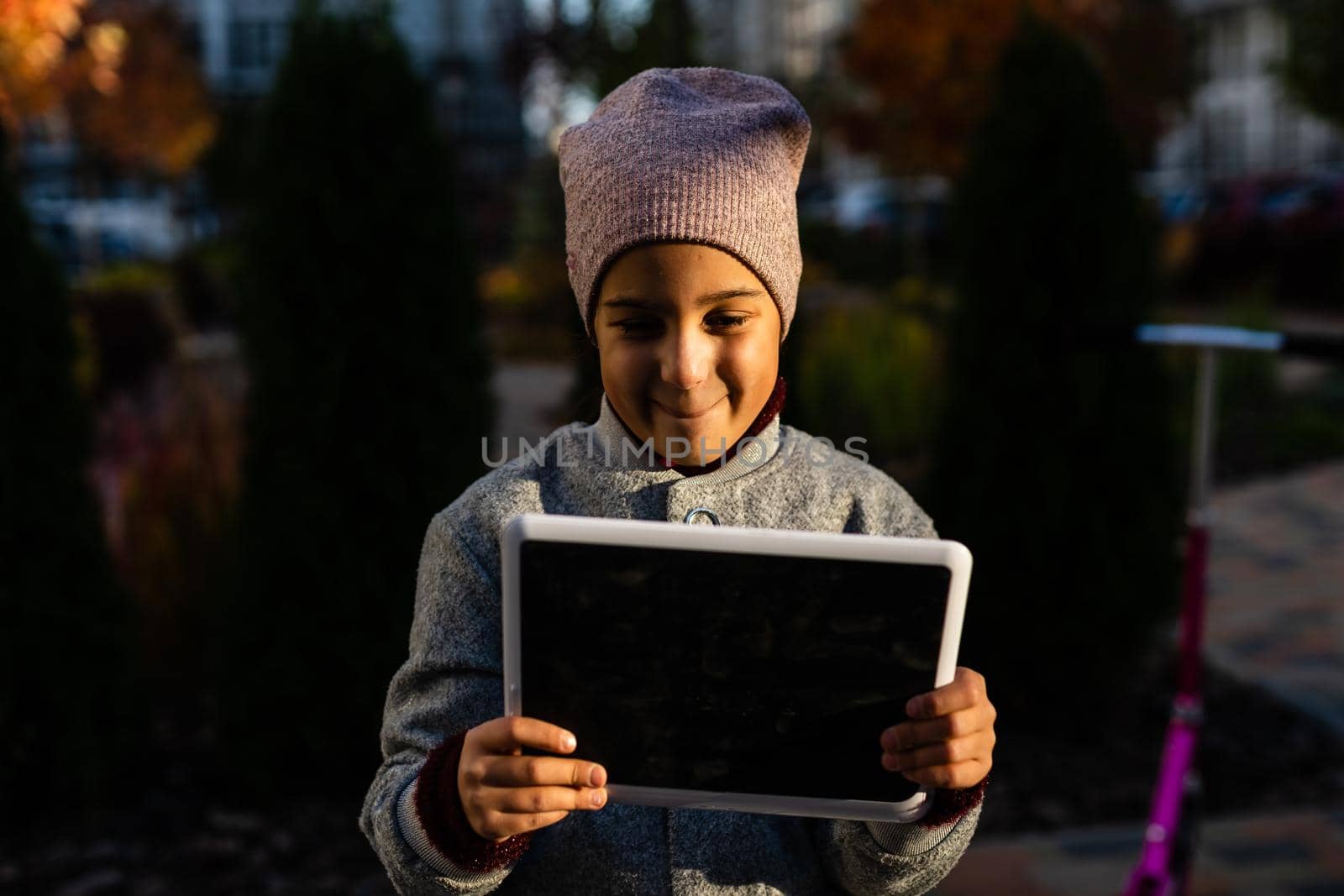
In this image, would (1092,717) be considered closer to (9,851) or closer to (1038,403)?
(1038,403)

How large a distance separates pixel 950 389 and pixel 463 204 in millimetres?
1681

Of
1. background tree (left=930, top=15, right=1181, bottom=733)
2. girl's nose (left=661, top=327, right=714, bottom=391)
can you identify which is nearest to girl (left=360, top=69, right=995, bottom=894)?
girl's nose (left=661, top=327, right=714, bottom=391)

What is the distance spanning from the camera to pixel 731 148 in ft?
4.71

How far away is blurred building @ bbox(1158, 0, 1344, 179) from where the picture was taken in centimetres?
3988

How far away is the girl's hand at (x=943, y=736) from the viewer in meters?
1.25

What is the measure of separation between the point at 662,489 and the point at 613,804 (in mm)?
345

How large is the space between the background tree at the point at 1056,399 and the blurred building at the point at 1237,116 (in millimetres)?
38158

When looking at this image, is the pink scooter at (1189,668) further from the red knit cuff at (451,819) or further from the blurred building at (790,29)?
the blurred building at (790,29)

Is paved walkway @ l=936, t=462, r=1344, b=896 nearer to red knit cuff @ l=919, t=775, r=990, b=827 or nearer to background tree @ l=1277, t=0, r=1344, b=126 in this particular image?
red knit cuff @ l=919, t=775, r=990, b=827

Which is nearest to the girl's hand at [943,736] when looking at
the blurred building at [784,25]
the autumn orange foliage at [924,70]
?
the autumn orange foliage at [924,70]

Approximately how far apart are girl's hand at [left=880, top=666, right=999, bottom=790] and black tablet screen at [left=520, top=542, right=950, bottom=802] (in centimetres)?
1

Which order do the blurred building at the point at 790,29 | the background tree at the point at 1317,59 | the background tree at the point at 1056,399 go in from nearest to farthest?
the background tree at the point at 1056,399 < the background tree at the point at 1317,59 < the blurred building at the point at 790,29

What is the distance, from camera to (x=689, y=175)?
139cm

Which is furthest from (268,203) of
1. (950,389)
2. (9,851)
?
(950,389)
